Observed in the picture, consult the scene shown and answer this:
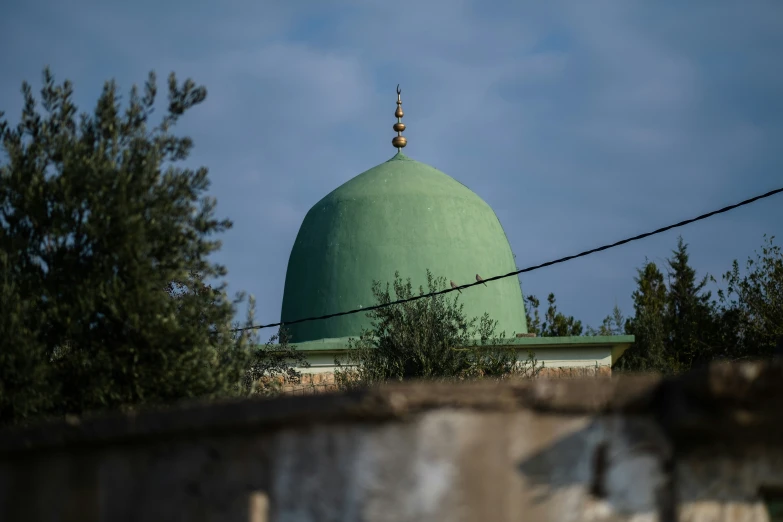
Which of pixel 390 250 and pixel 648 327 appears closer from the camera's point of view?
pixel 390 250

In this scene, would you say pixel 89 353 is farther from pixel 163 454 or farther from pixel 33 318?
pixel 163 454

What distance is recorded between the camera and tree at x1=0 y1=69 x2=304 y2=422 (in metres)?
7.93

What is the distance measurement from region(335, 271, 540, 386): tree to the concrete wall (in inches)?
362

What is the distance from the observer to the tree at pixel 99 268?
7934mm

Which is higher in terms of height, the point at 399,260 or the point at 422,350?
the point at 399,260

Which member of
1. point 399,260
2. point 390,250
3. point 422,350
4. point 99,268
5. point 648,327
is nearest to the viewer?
point 99,268

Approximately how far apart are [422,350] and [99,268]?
644 cm

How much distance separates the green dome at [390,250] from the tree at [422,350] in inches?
65.5

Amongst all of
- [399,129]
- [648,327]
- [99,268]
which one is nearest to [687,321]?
[648,327]

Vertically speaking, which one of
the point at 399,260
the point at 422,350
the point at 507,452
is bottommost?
the point at 507,452

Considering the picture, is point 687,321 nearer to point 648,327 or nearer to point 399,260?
point 648,327

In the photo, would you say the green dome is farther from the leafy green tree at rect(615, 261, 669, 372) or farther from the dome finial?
the leafy green tree at rect(615, 261, 669, 372)

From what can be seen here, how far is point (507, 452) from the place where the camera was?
4297 mm

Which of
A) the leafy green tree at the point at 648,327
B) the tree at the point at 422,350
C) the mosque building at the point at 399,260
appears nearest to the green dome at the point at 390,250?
the mosque building at the point at 399,260
